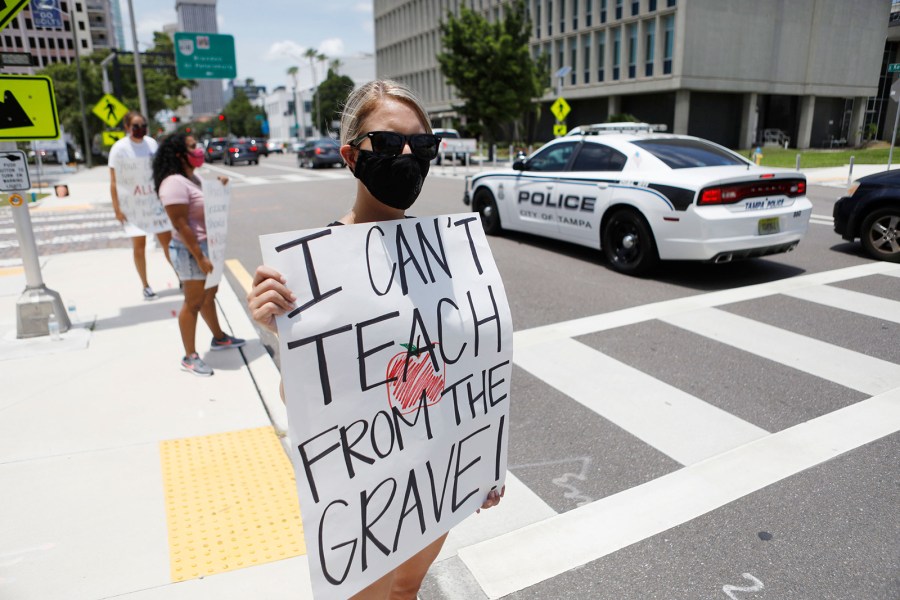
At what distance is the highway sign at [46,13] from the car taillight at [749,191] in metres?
10.5

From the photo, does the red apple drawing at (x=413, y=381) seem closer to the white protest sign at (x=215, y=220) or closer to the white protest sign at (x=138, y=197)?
the white protest sign at (x=215, y=220)

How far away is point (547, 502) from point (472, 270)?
1.80 meters

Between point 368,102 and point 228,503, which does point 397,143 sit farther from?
point 228,503

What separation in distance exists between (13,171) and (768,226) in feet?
24.3

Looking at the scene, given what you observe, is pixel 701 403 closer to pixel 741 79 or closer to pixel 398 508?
pixel 398 508

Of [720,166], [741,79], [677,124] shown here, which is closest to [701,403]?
[720,166]

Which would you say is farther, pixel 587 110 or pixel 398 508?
pixel 587 110

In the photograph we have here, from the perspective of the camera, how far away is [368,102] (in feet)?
5.64

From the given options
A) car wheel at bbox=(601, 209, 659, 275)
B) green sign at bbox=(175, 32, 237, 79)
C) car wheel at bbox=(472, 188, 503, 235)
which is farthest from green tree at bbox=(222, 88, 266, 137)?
car wheel at bbox=(601, 209, 659, 275)

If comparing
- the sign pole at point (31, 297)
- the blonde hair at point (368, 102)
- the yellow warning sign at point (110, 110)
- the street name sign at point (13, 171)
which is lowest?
the sign pole at point (31, 297)

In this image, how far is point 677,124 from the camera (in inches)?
1478

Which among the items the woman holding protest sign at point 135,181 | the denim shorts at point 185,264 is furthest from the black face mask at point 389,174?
the woman holding protest sign at point 135,181

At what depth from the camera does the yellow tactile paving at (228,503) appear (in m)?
Answer: 2.75

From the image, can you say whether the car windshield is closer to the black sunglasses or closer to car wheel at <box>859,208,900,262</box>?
car wheel at <box>859,208,900,262</box>
